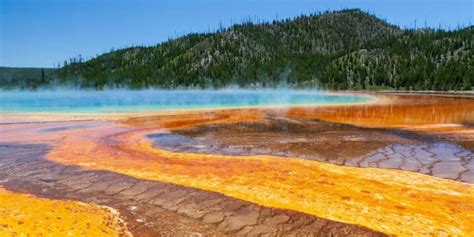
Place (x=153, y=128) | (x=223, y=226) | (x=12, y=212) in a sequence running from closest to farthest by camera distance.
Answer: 1. (x=223, y=226)
2. (x=12, y=212)
3. (x=153, y=128)

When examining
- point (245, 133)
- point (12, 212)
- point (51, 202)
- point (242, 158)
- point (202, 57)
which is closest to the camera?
point (12, 212)

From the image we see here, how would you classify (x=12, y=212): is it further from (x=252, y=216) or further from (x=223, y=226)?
(x=252, y=216)

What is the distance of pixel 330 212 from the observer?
639cm

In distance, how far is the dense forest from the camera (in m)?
99.0

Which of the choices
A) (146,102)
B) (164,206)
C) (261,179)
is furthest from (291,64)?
(164,206)

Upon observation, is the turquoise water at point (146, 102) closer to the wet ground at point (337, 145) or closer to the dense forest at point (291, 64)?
the wet ground at point (337, 145)

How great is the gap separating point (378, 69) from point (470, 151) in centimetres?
Answer: 10428

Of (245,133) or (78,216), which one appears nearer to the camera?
(78,216)

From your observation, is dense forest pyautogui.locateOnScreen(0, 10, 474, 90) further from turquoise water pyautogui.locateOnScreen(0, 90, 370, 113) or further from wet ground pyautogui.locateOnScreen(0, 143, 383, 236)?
wet ground pyautogui.locateOnScreen(0, 143, 383, 236)

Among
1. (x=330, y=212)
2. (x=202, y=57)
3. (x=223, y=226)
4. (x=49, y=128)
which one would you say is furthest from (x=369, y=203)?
(x=202, y=57)

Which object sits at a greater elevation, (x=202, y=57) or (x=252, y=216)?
(x=202, y=57)

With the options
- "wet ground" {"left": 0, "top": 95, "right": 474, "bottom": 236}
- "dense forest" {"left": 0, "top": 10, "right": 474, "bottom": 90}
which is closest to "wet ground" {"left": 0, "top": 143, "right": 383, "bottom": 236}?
"wet ground" {"left": 0, "top": 95, "right": 474, "bottom": 236}

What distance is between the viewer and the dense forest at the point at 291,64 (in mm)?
99000

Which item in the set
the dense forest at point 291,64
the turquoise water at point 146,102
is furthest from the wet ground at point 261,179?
the dense forest at point 291,64
